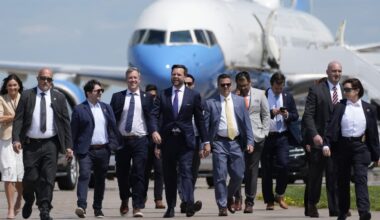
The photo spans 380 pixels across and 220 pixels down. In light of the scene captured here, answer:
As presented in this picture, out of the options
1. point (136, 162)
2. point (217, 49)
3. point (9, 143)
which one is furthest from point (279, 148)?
point (217, 49)

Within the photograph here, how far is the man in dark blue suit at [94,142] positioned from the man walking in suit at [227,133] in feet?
4.43

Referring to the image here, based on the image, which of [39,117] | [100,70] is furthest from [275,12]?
[39,117]

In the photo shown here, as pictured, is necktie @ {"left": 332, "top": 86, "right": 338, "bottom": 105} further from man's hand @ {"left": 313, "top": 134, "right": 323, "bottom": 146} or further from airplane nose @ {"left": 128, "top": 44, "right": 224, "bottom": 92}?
airplane nose @ {"left": 128, "top": 44, "right": 224, "bottom": 92}

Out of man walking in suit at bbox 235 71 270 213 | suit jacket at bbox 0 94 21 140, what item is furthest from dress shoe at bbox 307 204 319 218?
suit jacket at bbox 0 94 21 140

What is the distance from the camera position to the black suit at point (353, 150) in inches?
731

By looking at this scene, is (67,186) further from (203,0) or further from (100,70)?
(100,70)

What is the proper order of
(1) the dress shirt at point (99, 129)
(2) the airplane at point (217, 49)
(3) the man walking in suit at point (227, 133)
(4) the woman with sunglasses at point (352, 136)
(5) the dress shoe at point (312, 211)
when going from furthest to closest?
(2) the airplane at point (217, 49) < (3) the man walking in suit at point (227, 133) < (1) the dress shirt at point (99, 129) < (5) the dress shoe at point (312, 211) < (4) the woman with sunglasses at point (352, 136)

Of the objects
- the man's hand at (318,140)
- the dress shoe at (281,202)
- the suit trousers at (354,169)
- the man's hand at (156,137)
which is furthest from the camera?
the dress shoe at (281,202)

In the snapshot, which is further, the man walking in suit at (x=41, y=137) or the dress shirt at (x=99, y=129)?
the dress shirt at (x=99, y=129)

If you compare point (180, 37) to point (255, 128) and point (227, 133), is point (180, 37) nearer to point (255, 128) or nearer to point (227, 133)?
point (255, 128)

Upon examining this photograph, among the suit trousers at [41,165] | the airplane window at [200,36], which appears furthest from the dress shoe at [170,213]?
the airplane window at [200,36]

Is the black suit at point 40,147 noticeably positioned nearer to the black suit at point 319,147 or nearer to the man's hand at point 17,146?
the man's hand at point 17,146

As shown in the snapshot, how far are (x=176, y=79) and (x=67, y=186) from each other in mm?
10794

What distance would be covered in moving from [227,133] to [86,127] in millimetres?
1861
